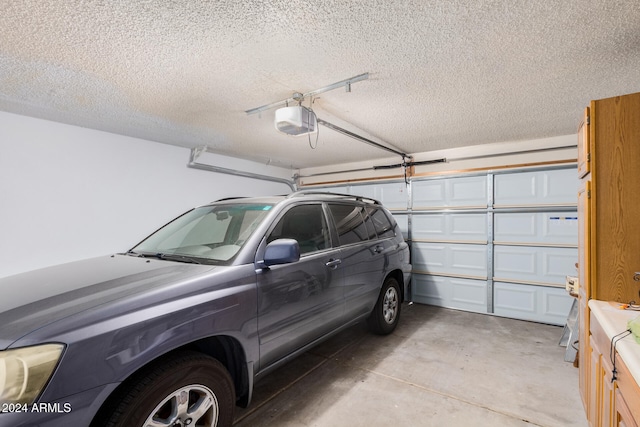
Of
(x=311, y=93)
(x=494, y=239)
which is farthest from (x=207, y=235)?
(x=494, y=239)

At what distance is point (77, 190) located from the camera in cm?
341

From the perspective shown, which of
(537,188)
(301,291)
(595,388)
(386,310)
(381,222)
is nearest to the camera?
(595,388)

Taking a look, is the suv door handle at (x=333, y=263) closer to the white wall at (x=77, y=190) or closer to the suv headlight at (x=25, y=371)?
the suv headlight at (x=25, y=371)

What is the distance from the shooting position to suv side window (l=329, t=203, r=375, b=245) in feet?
9.37

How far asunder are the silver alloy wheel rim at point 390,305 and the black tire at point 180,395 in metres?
2.25

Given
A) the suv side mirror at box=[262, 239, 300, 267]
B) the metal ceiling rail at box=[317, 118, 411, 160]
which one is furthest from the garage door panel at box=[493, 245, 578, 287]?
the suv side mirror at box=[262, 239, 300, 267]

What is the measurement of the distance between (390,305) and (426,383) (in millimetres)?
1161

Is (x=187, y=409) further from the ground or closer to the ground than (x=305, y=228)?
closer to the ground

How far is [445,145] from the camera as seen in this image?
4.62 m

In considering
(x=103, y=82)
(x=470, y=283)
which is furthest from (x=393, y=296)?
(x=103, y=82)

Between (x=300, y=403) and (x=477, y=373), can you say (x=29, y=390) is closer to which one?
(x=300, y=403)

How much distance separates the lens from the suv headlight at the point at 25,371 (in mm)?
1027

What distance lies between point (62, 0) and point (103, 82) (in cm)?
101

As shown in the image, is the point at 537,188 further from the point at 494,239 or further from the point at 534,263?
the point at 534,263
